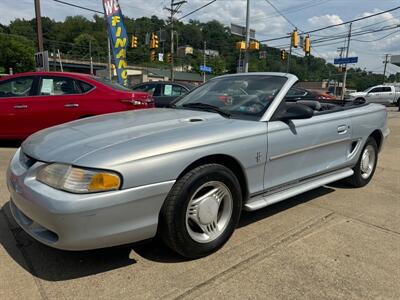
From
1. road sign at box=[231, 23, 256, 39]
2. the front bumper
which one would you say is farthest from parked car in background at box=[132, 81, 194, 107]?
road sign at box=[231, 23, 256, 39]

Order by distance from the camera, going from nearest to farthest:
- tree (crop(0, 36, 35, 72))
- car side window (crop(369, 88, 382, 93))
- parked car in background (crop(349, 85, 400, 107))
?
parked car in background (crop(349, 85, 400, 107)), car side window (crop(369, 88, 382, 93)), tree (crop(0, 36, 35, 72))

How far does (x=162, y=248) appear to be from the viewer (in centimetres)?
277

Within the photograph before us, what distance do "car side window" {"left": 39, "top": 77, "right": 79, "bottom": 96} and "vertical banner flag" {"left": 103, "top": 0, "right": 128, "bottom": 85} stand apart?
7074 mm

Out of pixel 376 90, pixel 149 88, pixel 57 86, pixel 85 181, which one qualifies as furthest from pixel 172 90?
pixel 376 90

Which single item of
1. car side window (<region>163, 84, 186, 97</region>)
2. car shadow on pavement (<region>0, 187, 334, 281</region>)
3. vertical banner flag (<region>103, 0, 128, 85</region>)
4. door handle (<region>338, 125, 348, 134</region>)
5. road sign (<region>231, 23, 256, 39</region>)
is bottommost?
car shadow on pavement (<region>0, 187, 334, 281</region>)

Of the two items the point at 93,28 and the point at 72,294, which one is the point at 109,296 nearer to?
the point at 72,294

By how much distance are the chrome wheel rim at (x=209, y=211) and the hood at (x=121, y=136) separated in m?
0.41

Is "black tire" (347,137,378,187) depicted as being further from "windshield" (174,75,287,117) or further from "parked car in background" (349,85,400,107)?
"parked car in background" (349,85,400,107)

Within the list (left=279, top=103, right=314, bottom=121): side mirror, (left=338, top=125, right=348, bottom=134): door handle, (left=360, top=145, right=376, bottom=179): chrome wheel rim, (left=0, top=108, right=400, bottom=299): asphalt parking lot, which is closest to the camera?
(left=0, top=108, right=400, bottom=299): asphalt parking lot

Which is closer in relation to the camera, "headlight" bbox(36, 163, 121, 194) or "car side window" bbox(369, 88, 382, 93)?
"headlight" bbox(36, 163, 121, 194)

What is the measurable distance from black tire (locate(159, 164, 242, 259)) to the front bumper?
7cm

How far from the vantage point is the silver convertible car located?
84.4 inches

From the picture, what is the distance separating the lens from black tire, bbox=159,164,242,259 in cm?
236

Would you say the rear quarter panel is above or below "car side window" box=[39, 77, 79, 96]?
below
